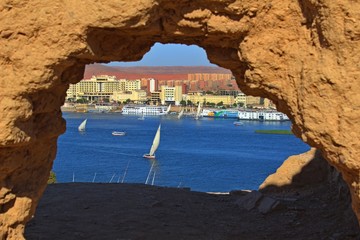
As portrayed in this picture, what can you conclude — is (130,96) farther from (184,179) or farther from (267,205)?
(267,205)

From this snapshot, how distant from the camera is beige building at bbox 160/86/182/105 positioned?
130 metres

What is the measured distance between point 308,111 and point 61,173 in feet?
105

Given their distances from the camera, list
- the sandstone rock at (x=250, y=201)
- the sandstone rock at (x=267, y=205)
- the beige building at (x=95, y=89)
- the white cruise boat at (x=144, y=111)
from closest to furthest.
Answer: the sandstone rock at (x=267, y=205) < the sandstone rock at (x=250, y=201) < the white cruise boat at (x=144, y=111) < the beige building at (x=95, y=89)

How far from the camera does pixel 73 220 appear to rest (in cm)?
1184

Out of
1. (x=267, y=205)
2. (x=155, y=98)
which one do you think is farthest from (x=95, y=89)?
(x=267, y=205)

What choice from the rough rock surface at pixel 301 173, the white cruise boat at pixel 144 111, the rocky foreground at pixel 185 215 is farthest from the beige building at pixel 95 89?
the rocky foreground at pixel 185 215

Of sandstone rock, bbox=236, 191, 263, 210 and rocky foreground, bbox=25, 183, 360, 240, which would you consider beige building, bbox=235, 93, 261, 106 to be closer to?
rocky foreground, bbox=25, 183, 360, 240

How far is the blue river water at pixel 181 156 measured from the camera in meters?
36.3

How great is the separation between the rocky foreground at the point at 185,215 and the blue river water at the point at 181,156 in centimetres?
1175

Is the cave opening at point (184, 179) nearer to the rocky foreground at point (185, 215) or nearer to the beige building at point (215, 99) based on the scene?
the rocky foreground at point (185, 215)

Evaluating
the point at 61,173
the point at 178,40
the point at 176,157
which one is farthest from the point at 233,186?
the point at 178,40

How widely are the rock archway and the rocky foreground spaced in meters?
3.90

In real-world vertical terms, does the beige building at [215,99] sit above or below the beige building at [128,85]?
below

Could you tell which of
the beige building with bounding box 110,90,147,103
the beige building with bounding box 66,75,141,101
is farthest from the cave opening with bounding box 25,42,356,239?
the beige building with bounding box 66,75,141,101
